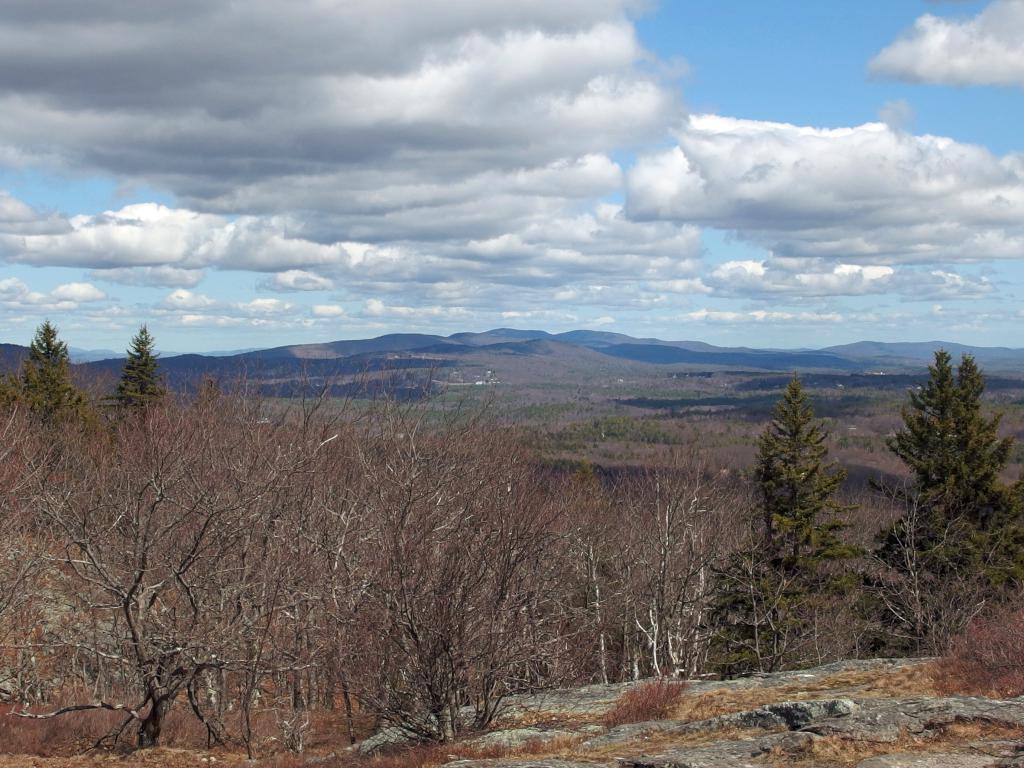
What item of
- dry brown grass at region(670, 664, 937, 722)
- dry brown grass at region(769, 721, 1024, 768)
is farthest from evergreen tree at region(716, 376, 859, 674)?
dry brown grass at region(769, 721, 1024, 768)

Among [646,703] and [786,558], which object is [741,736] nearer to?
[646,703]

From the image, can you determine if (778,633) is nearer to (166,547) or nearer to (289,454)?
(289,454)

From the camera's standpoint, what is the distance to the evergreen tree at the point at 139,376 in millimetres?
51875

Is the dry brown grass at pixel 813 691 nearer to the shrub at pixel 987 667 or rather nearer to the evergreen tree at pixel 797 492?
the shrub at pixel 987 667

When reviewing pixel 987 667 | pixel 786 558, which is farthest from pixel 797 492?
pixel 987 667

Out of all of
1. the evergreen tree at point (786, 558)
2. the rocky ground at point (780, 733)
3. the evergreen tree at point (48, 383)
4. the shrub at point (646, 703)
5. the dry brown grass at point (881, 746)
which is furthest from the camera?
the evergreen tree at point (48, 383)

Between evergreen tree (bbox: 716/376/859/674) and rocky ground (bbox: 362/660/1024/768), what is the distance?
13676 millimetres

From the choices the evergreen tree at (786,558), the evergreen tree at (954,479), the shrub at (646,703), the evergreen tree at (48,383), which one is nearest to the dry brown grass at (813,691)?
the shrub at (646,703)

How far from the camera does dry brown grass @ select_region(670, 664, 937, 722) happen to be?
14555 mm

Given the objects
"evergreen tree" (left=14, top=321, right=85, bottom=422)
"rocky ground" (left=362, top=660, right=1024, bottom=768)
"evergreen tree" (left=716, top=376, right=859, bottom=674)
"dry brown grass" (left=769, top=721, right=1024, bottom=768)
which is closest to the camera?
"dry brown grass" (left=769, top=721, right=1024, bottom=768)

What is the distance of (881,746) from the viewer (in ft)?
36.2

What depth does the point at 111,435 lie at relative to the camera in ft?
143

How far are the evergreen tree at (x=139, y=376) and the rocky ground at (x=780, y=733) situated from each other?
42.3m

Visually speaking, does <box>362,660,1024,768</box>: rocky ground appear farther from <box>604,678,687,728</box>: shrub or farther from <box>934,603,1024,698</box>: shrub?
<box>934,603,1024,698</box>: shrub
